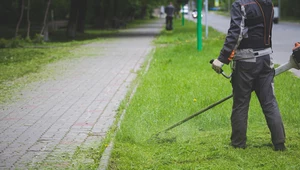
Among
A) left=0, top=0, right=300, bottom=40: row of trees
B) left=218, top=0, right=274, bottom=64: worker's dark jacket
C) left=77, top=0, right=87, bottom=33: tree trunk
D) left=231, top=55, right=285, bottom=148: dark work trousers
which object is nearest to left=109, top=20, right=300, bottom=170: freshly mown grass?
left=231, top=55, right=285, bottom=148: dark work trousers

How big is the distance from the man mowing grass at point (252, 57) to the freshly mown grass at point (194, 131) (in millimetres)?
396

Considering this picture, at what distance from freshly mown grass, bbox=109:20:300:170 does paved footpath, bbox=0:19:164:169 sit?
17.7 inches

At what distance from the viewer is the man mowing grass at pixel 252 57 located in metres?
6.15

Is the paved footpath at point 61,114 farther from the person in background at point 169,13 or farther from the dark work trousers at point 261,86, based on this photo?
the person in background at point 169,13

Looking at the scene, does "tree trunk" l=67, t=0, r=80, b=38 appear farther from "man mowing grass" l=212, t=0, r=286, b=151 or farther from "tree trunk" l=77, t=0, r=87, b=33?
"man mowing grass" l=212, t=0, r=286, b=151

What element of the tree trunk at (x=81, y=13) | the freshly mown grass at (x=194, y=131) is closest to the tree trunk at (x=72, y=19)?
the tree trunk at (x=81, y=13)

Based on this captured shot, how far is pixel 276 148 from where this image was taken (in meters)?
6.35

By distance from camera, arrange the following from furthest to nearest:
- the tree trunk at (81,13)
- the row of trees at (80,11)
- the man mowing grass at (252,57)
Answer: the row of trees at (80,11), the tree trunk at (81,13), the man mowing grass at (252,57)

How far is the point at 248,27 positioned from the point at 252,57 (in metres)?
0.30

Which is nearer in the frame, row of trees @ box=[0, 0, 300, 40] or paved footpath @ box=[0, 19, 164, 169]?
paved footpath @ box=[0, 19, 164, 169]

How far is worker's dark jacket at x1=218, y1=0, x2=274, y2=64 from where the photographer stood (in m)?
6.13

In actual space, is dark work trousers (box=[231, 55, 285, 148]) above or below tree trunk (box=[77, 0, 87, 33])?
above

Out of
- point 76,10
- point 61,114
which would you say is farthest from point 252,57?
point 76,10

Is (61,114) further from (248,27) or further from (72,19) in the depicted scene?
(72,19)
